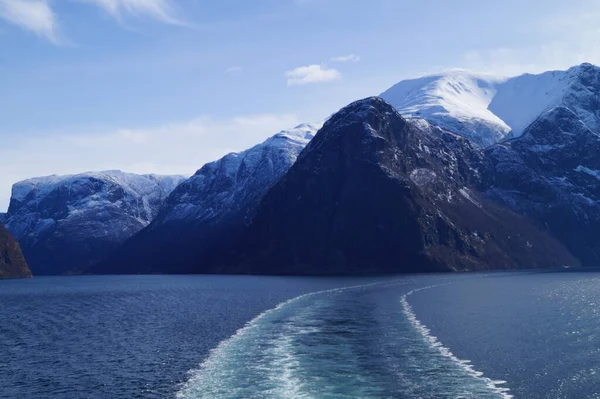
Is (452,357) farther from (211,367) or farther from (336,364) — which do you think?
(211,367)

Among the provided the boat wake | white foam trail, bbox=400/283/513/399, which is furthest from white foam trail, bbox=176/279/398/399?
white foam trail, bbox=400/283/513/399

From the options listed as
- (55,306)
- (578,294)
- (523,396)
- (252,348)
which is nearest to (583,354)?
(523,396)

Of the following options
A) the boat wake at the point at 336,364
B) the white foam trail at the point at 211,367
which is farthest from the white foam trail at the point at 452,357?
the white foam trail at the point at 211,367

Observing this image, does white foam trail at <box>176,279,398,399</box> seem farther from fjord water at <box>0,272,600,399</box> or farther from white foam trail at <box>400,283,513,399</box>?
white foam trail at <box>400,283,513,399</box>

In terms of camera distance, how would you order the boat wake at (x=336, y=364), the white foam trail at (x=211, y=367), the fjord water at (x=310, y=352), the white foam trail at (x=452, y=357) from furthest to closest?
1. the fjord water at (x=310, y=352)
2. the white foam trail at (x=211, y=367)
3. the white foam trail at (x=452, y=357)
4. the boat wake at (x=336, y=364)

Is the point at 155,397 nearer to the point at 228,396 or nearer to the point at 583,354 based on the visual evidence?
the point at 228,396

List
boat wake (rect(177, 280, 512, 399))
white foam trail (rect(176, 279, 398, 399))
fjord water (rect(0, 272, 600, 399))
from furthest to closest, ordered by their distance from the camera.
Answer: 1. fjord water (rect(0, 272, 600, 399))
2. white foam trail (rect(176, 279, 398, 399))
3. boat wake (rect(177, 280, 512, 399))

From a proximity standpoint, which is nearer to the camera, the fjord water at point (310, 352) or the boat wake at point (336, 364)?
the boat wake at point (336, 364)

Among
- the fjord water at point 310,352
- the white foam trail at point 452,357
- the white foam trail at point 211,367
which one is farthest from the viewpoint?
the fjord water at point 310,352

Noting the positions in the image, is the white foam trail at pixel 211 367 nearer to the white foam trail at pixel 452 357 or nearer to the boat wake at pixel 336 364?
the boat wake at pixel 336 364
